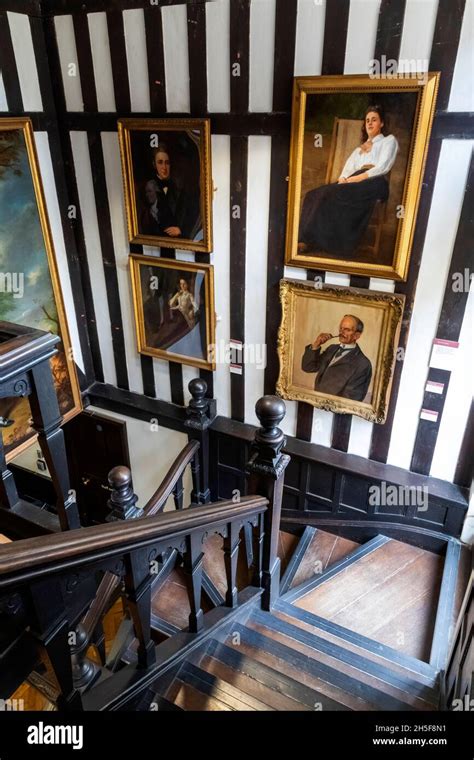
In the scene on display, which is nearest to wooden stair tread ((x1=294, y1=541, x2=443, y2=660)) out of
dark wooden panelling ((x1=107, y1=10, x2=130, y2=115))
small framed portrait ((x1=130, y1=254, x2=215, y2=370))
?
small framed portrait ((x1=130, y1=254, x2=215, y2=370))

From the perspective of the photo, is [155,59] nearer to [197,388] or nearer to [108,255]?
[108,255]

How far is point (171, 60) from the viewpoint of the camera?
305cm

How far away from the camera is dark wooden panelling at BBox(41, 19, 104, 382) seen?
3.35m

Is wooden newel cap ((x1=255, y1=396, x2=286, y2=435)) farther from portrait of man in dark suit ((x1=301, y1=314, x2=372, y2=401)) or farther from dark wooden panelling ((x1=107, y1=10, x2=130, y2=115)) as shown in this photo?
dark wooden panelling ((x1=107, y1=10, x2=130, y2=115))

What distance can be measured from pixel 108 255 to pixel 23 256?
2.11 ft

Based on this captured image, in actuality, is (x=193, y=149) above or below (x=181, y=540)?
above

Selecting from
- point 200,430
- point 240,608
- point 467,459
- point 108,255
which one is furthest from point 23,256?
point 467,459

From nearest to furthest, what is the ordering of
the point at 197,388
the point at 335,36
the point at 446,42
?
the point at 446,42
the point at 335,36
the point at 197,388

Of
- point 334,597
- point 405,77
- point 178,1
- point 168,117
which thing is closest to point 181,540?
point 334,597

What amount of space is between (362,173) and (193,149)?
3.64ft

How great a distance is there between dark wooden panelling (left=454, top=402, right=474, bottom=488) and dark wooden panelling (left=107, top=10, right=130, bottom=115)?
9.75 ft

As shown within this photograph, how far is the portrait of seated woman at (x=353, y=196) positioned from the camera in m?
2.64

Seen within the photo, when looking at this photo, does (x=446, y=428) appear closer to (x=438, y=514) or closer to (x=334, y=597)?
(x=438, y=514)

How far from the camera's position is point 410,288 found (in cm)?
290
